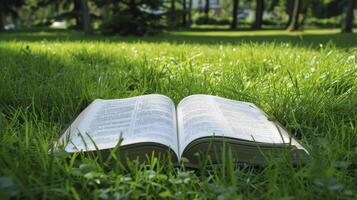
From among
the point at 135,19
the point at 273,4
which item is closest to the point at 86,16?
the point at 135,19

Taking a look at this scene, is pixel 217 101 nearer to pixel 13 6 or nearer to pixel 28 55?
pixel 28 55

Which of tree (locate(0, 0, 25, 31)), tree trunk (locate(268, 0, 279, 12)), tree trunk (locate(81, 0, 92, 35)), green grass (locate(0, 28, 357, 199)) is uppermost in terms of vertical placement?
green grass (locate(0, 28, 357, 199))

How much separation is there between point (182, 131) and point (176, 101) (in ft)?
3.05

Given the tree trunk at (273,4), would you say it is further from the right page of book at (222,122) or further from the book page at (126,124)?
the book page at (126,124)

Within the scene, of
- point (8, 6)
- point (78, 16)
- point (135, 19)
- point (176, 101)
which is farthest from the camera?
point (8, 6)

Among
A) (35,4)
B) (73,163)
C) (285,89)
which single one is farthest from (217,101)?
(35,4)

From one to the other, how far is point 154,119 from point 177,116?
26 cm

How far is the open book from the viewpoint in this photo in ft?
4.80

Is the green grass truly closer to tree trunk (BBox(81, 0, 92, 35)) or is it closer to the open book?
the open book

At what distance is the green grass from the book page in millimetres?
77

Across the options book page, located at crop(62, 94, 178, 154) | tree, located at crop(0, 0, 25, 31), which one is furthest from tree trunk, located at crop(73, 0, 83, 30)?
book page, located at crop(62, 94, 178, 154)

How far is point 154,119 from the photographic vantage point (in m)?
1.68

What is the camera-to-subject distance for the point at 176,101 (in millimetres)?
2566

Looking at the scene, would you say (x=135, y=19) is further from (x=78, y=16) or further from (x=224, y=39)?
(x=78, y=16)
